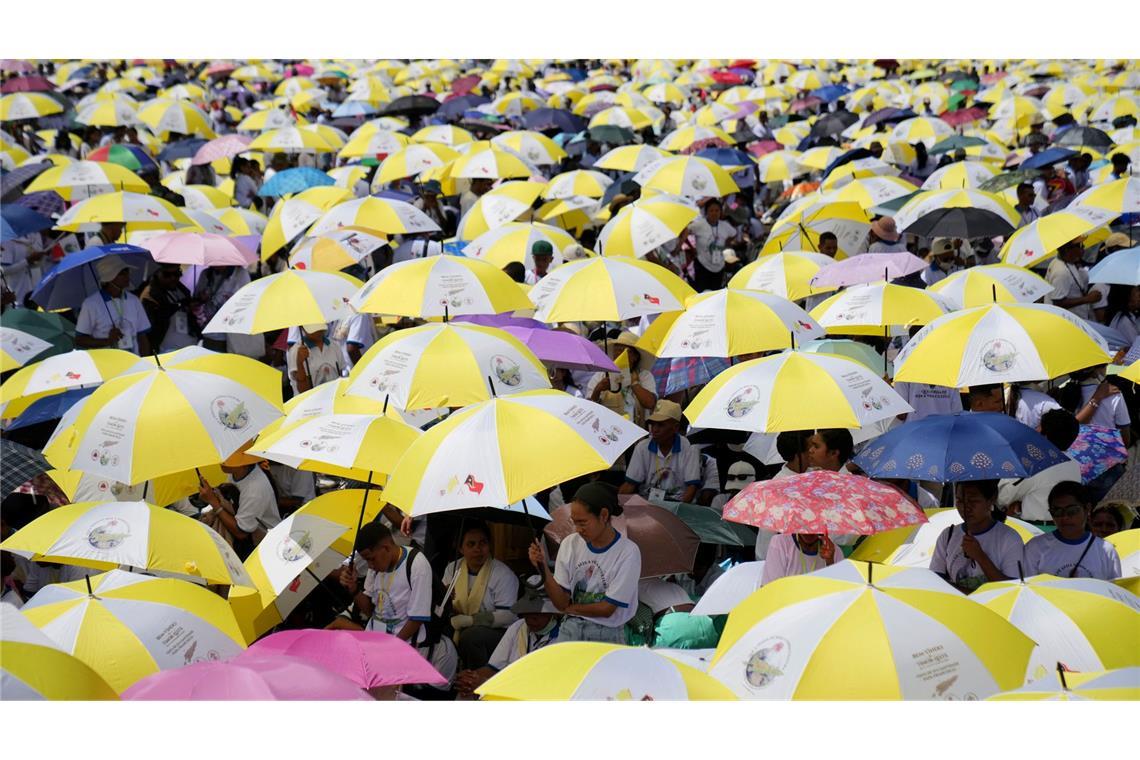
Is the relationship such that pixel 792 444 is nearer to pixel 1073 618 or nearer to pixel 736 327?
pixel 736 327

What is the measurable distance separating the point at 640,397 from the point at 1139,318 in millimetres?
4190

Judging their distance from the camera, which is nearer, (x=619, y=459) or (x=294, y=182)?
(x=619, y=459)

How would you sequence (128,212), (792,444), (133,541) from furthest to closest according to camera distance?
1. (128,212)
2. (792,444)
3. (133,541)

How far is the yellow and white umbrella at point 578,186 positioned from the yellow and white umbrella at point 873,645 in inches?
414

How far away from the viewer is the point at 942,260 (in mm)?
12516

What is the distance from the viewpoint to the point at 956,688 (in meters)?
4.21

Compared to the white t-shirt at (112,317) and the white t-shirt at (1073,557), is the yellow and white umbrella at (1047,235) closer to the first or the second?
the white t-shirt at (1073,557)

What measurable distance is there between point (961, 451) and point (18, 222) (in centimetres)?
1061

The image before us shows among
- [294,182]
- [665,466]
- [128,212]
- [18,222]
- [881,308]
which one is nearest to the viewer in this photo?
[665,466]

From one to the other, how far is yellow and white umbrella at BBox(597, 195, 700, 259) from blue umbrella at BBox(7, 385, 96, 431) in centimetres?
487

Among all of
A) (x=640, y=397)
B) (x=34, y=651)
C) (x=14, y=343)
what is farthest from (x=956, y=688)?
(x=14, y=343)

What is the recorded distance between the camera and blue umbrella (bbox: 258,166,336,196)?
52.4 feet

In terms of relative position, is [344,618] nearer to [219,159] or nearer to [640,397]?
[640,397]

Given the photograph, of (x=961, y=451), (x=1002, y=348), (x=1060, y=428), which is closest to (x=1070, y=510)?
(x=961, y=451)
